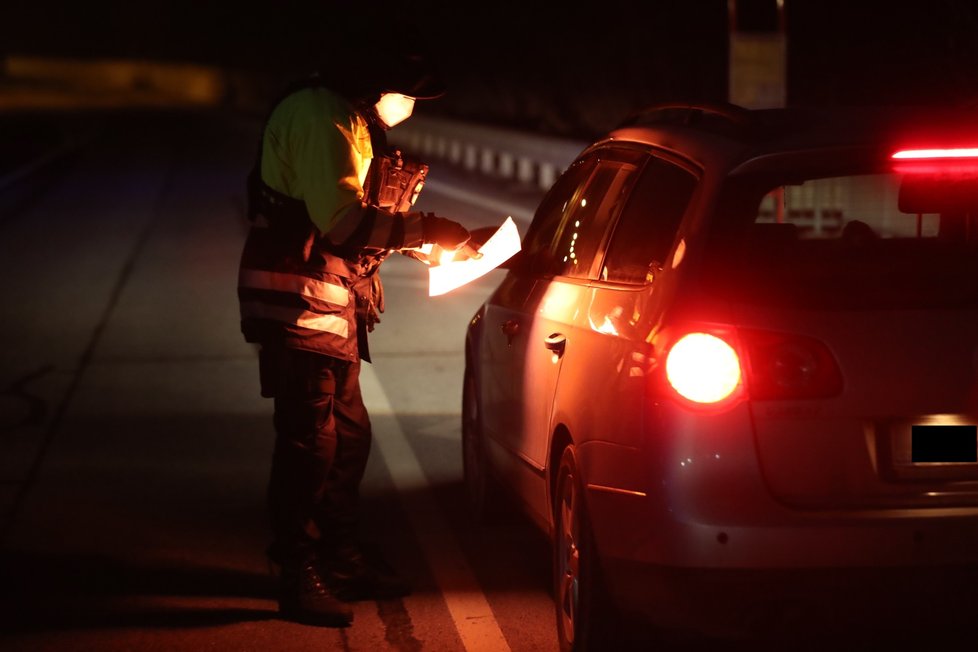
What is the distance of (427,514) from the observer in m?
7.00

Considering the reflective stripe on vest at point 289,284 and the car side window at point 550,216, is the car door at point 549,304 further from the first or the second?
the reflective stripe on vest at point 289,284

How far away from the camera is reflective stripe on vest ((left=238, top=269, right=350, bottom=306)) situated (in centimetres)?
553

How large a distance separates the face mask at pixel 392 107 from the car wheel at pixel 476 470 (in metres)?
1.27

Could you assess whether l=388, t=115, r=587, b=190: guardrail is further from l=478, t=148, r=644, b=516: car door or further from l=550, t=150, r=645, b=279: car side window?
l=550, t=150, r=645, b=279: car side window

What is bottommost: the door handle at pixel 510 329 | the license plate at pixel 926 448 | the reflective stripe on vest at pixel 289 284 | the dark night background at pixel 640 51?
the license plate at pixel 926 448

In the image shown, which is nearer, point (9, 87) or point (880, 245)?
point (880, 245)

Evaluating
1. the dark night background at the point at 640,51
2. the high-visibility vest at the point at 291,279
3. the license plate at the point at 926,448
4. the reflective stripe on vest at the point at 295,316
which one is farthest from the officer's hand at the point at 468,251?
the license plate at the point at 926,448

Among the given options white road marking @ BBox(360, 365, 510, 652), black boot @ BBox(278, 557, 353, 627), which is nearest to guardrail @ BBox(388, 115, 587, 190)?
white road marking @ BBox(360, 365, 510, 652)

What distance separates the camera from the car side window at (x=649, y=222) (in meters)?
4.52

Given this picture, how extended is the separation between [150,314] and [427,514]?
268 inches

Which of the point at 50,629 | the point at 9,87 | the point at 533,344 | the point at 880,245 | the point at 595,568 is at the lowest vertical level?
the point at 50,629

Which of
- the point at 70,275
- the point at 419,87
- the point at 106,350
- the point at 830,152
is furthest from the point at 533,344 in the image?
the point at 70,275

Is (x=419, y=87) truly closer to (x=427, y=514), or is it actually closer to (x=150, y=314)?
(x=427, y=514)

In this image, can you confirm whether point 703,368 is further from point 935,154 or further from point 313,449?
point 313,449
